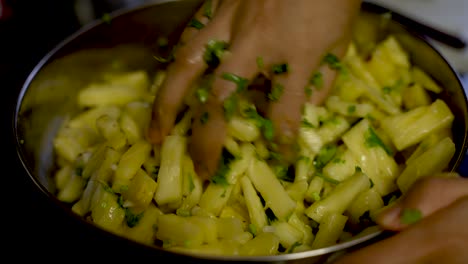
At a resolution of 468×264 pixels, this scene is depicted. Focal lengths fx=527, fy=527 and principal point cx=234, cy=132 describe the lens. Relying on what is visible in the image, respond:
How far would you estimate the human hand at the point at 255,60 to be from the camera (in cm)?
100

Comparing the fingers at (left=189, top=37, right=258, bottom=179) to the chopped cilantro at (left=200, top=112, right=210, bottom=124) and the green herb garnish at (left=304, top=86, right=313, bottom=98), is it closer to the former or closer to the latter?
the chopped cilantro at (left=200, top=112, right=210, bottom=124)

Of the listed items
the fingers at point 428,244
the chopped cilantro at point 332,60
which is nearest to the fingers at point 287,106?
the chopped cilantro at point 332,60

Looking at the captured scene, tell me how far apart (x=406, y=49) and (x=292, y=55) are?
40 centimetres

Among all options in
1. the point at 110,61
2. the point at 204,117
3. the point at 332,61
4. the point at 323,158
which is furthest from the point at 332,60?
the point at 110,61

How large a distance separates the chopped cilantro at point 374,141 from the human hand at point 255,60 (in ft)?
0.42

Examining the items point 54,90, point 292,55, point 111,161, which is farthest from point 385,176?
point 54,90

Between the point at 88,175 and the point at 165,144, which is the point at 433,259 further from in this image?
the point at 88,175

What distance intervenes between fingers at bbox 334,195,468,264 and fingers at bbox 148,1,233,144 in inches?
19.1

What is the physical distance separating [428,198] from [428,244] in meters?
0.07

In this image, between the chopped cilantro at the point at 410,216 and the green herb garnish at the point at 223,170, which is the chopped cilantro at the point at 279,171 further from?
the chopped cilantro at the point at 410,216

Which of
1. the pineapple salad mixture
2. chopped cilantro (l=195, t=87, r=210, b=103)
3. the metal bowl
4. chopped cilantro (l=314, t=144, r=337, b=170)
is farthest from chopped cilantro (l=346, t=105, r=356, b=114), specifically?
chopped cilantro (l=195, t=87, r=210, b=103)

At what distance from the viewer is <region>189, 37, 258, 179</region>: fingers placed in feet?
3.26

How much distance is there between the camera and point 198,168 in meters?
1.03

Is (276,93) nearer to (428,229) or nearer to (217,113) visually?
(217,113)
